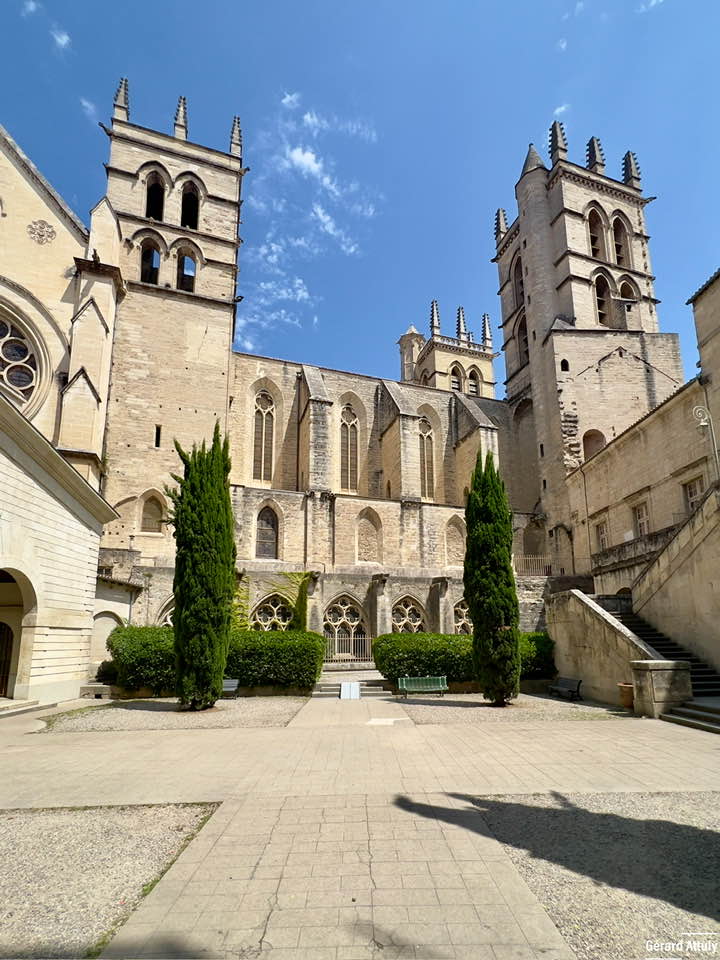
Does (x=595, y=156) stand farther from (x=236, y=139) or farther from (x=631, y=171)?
(x=236, y=139)

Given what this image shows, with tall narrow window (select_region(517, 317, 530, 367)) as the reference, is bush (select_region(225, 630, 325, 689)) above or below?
below

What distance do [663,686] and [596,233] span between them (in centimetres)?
3002

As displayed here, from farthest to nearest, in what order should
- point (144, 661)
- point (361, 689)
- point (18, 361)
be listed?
point (18, 361)
point (361, 689)
point (144, 661)

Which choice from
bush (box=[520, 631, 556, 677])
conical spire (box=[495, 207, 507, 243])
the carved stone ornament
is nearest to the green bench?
bush (box=[520, 631, 556, 677])

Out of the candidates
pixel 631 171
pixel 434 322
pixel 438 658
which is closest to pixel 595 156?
pixel 631 171

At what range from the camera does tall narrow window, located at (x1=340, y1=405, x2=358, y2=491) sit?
94.5 feet

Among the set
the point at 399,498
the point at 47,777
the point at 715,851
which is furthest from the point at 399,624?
the point at 715,851

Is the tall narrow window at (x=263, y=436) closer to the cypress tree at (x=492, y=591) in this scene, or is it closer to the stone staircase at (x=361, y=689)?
the stone staircase at (x=361, y=689)

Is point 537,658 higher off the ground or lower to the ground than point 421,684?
higher

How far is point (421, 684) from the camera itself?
40.1 ft

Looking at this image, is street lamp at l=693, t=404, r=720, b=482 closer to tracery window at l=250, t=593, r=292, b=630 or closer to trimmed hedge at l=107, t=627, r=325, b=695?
trimmed hedge at l=107, t=627, r=325, b=695

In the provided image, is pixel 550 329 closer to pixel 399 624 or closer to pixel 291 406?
pixel 291 406

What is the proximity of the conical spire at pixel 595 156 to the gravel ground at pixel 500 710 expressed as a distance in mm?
Result: 33862

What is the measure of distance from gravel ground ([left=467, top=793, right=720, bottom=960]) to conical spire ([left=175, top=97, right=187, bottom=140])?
106 feet
